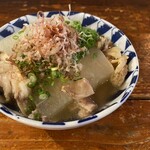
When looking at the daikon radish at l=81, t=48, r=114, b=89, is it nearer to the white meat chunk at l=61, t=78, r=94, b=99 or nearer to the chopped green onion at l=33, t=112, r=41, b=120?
the white meat chunk at l=61, t=78, r=94, b=99

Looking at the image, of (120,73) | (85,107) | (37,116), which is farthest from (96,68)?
(37,116)

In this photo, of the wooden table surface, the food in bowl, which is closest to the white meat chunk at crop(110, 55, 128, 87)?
the food in bowl

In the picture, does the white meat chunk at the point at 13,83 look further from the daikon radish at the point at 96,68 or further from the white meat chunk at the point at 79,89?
the daikon radish at the point at 96,68

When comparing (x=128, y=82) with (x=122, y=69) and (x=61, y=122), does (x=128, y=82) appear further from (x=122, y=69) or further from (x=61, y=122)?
(x=61, y=122)

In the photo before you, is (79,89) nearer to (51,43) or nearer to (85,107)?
(85,107)

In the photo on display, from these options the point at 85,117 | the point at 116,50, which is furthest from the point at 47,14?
the point at 85,117

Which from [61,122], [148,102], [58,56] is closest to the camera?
[61,122]

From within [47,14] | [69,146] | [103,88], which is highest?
[47,14]

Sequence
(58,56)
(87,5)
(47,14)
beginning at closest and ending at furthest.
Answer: (58,56)
(47,14)
(87,5)
